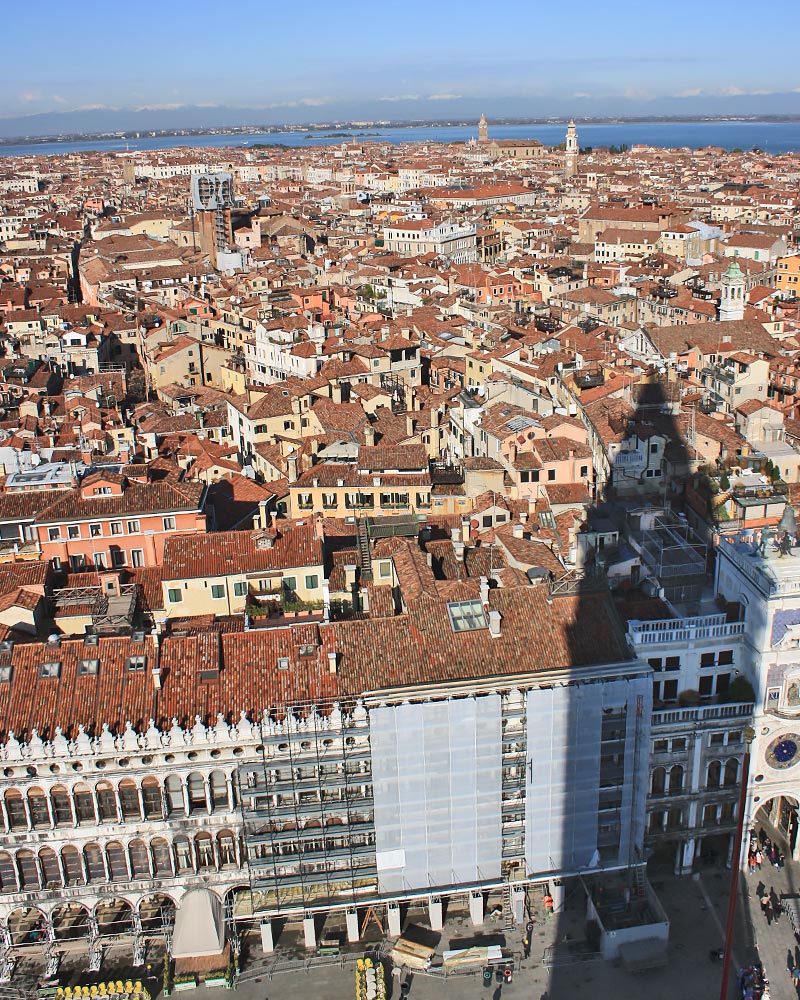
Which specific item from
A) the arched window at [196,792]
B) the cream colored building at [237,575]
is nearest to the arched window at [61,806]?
the arched window at [196,792]

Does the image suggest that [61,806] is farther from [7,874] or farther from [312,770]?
[312,770]

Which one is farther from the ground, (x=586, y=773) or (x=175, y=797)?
(x=586, y=773)

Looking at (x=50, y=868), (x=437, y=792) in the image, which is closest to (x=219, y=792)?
(x=50, y=868)

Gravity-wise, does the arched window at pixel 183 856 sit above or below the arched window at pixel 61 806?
below

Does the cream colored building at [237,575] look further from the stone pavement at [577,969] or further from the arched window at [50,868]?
the stone pavement at [577,969]

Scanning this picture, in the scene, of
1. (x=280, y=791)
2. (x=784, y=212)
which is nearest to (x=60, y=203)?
(x=784, y=212)
